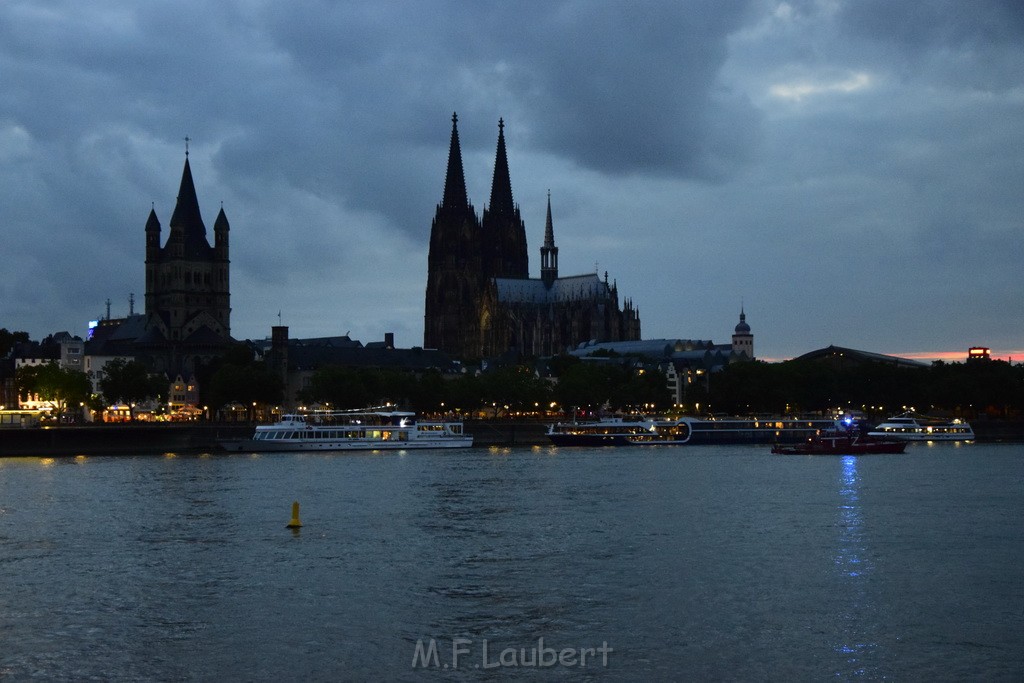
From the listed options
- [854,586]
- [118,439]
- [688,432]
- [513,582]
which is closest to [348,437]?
[118,439]

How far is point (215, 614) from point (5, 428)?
8981 cm

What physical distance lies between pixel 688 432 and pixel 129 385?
63.9 m

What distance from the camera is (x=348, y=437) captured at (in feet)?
391

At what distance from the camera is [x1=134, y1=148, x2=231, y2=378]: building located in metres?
182

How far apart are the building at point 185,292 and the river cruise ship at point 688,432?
6641 centimetres

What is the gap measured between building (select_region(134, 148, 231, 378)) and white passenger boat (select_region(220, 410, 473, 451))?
59.2 m

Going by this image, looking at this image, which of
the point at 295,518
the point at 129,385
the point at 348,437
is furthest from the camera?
the point at 129,385

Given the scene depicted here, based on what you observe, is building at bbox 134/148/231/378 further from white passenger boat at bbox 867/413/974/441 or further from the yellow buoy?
the yellow buoy

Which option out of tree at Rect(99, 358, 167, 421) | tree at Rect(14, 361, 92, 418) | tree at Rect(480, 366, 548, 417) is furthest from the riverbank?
tree at Rect(99, 358, 167, 421)

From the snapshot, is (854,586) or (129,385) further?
(129,385)

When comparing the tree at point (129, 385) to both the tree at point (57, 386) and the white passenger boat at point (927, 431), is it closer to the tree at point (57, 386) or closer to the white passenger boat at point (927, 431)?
the tree at point (57, 386)

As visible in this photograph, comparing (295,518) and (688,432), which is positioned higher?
(688,432)

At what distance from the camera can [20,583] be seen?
37.3 meters

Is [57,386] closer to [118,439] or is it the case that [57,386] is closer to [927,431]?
[118,439]
